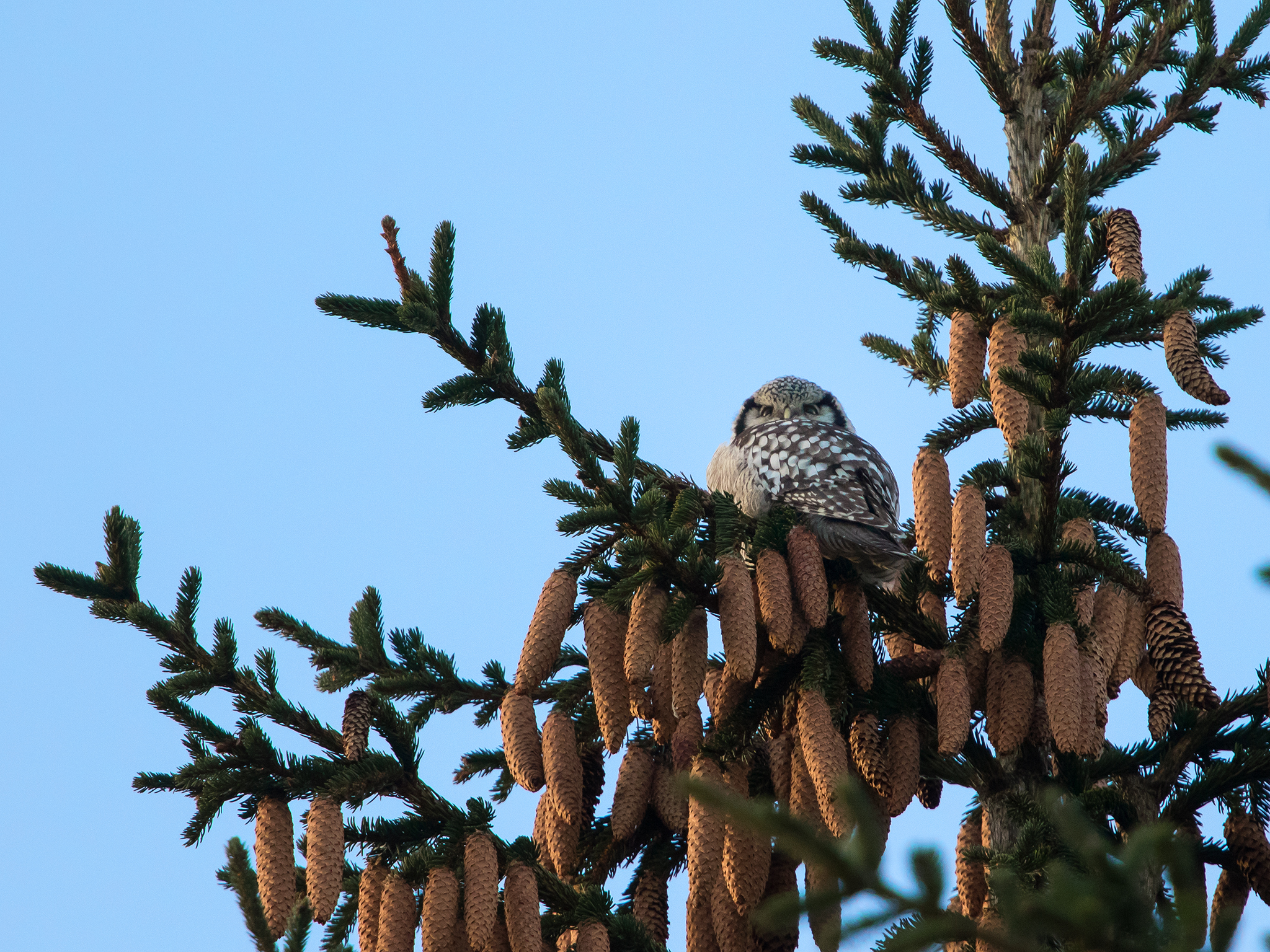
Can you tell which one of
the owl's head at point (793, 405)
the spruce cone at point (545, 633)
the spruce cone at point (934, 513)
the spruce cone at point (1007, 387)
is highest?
the owl's head at point (793, 405)

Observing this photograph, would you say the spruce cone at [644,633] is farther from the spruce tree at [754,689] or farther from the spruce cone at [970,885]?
the spruce cone at [970,885]

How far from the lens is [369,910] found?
10.2ft

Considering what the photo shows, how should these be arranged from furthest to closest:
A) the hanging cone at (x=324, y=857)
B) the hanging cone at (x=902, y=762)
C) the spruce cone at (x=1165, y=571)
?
the spruce cone at (x=1165, y=571) → the hanging cone at (x=902, y=762) → the hanging cone at (x=324, y=857)

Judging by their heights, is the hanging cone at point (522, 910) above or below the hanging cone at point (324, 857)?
below

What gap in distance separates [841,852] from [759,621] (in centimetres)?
230

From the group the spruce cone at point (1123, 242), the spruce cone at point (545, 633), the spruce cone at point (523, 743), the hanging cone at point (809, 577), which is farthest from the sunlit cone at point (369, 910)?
the spruce cone at point (1123, 242)

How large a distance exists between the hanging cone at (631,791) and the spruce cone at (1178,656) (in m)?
1.43

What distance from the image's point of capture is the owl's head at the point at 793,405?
6.43 m

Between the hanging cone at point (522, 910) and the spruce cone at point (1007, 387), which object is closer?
the hanging cone at point (522, 910)

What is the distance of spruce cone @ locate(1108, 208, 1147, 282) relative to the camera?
132 inches

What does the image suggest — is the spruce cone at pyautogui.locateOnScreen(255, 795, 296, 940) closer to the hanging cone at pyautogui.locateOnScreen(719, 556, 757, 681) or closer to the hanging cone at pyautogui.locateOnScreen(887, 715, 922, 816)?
the hanging cone at pyautogui.locateOnScreen(719, 556, 757, 681)

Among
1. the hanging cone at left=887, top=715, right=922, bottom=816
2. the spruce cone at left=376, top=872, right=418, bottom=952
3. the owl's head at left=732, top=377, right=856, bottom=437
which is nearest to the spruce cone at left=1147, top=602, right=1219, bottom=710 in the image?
the hanging cone at left=887, top=715, right=922, bottom=816

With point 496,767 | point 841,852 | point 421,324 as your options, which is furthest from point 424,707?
point 841,852

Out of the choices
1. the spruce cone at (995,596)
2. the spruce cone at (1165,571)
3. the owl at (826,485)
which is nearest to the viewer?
the spruce cone at (995,596)
